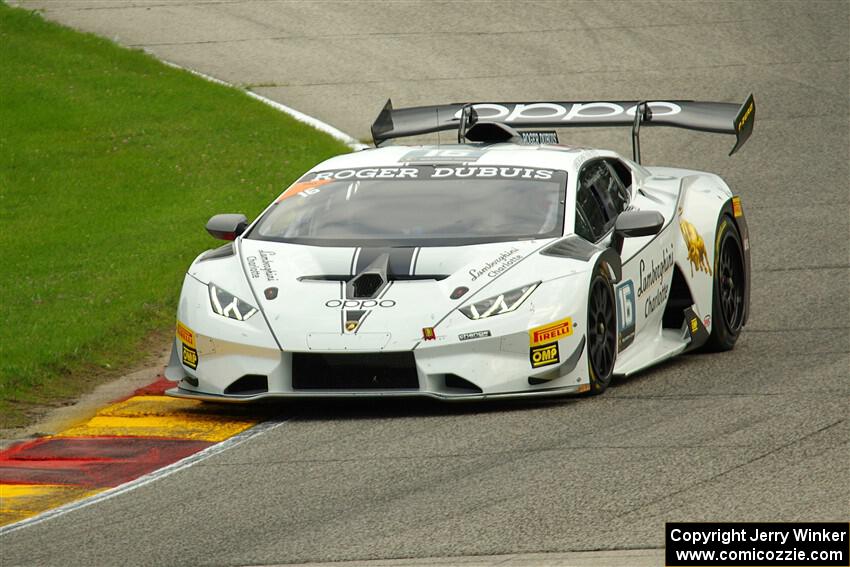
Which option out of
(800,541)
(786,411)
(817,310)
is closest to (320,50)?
(817,310)

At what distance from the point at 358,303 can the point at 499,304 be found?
71cm

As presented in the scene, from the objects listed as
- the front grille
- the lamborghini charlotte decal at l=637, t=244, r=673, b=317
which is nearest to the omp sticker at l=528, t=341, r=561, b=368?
the front grille

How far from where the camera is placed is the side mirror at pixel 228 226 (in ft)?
32.4

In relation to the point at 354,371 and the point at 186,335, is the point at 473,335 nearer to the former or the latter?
the point at 354,371

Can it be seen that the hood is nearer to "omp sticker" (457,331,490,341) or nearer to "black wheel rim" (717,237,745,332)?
"omp sticker" (457,331,490,341)

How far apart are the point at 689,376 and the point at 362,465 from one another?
8.97 feet

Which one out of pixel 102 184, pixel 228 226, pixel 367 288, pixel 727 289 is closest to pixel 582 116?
pixel 727 289

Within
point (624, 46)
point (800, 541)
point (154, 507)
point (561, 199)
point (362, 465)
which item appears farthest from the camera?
point (624, 46)

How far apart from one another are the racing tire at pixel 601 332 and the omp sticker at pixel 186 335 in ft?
6.70

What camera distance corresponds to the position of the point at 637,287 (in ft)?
31.8

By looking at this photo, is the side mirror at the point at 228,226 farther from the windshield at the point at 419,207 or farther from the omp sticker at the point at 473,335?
the omp sticker at the point at 473,335

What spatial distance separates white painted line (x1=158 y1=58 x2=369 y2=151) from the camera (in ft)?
60.1

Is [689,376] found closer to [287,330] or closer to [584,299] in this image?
[584,299]

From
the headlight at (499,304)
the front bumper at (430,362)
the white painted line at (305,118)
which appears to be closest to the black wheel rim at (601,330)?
the front bumper at (430,362)
